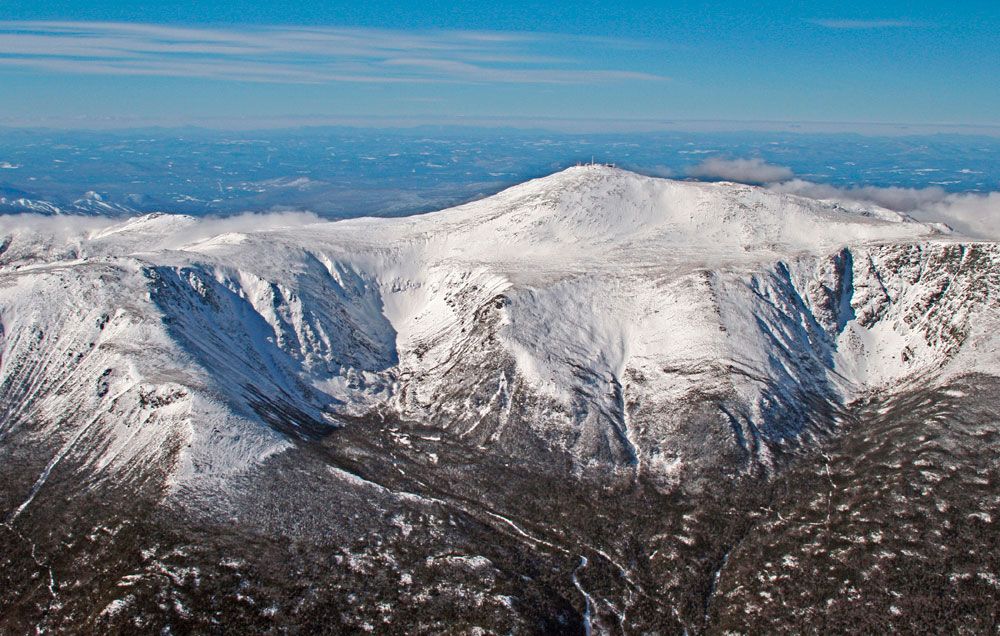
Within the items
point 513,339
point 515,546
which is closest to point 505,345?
point 513,339

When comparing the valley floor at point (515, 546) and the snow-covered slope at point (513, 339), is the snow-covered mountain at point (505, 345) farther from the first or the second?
the valley floor at point (515, 546)

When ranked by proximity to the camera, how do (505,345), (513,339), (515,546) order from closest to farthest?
(515,546)
(505,345)
(513,339)

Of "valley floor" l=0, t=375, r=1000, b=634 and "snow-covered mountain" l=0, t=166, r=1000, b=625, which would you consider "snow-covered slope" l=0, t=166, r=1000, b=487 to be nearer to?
"snow-covered mountain" l=0, t=166, r=1000, b=625

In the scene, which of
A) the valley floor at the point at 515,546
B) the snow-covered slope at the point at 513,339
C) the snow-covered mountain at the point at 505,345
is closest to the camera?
the valley floor at the point at 515,546

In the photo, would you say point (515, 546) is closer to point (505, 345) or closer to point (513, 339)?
point (505, 345)

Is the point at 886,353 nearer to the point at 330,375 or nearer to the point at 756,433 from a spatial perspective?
the point at 756,433

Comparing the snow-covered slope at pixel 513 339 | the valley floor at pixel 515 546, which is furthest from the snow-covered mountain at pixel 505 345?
the valley floor at pixel 515 546

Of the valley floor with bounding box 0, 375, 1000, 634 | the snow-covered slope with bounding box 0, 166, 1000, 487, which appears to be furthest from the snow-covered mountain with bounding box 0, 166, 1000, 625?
the valley floor with bounding box 0, 375, 1000, 634
